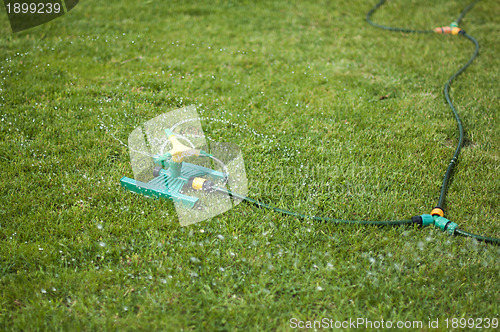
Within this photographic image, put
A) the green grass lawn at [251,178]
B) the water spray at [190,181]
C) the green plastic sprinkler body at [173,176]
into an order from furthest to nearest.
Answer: the green plastic sprinkler body at [173,176] → the water spray at [190,181] → the green grass lawn at [251,178]

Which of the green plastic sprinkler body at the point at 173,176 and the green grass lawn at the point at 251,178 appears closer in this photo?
the green grass lawn at the point at 251,178

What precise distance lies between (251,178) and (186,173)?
1.57 feet

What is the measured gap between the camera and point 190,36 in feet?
18.4

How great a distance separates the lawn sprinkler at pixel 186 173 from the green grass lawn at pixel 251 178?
8 centimetres

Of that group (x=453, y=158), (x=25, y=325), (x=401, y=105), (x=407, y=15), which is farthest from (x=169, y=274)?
(x=407, y=15)

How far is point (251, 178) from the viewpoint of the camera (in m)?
3.12

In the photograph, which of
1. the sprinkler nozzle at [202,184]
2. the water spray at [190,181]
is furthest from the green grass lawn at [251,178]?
the sprinkler nozzle at [202,184]

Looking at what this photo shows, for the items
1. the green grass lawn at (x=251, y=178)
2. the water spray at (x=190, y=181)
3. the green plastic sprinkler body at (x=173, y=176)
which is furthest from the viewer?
the green plastic sprinkler body at (x=173, y=176)

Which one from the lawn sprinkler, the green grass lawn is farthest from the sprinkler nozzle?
the green grass lawn

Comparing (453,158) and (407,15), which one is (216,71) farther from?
(407,15)

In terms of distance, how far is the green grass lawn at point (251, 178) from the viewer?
88.2 inches

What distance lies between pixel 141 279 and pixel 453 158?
8.26ft

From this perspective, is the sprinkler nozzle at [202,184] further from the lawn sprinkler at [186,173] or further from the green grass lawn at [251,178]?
the green grass lawn at [251,178]

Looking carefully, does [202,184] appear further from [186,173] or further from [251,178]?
[251,178]
